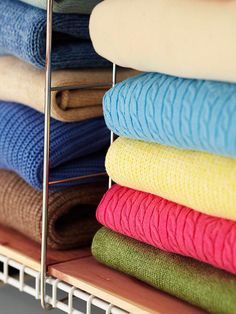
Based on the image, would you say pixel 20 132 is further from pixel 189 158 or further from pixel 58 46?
pixel 189 158

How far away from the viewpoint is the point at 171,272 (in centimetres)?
66

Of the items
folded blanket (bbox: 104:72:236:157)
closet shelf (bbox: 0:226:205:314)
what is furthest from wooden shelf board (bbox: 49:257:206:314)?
folded blanket (bbox: 104:72:236:157)

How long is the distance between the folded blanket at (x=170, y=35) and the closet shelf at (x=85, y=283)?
19cm

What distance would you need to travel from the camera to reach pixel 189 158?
0.64 m

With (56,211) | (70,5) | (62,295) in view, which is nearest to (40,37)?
(70,5)

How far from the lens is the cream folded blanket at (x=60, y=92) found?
777 mm

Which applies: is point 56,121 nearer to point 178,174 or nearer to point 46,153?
point 46,153

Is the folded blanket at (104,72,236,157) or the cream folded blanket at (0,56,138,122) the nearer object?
the folded blanket at (104,72,236,157)

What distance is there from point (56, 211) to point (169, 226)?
0.56 feet

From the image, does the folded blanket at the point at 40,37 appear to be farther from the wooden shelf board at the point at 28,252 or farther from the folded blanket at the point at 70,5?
the wooden shelf board at the point at 28,252

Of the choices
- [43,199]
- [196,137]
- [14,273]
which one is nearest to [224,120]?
[196,137]

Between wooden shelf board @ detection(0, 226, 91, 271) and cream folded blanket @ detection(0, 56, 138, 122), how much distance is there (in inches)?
5.1

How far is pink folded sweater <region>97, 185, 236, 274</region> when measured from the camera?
0.60 metres

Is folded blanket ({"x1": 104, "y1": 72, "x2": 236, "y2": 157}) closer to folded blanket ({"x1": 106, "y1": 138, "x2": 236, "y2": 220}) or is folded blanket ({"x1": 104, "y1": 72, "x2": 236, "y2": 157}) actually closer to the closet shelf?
folded blanket ({"x1": 106, "y1": 138, "x2": 236, "y2": 220})
